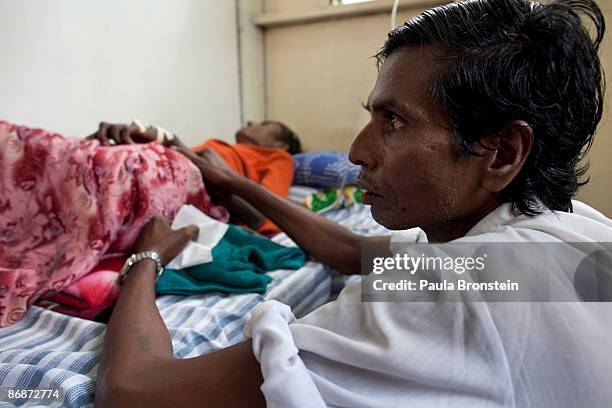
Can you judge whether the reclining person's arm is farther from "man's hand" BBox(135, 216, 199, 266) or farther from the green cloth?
"man's hand" BBox(135, 216, 199, 266)

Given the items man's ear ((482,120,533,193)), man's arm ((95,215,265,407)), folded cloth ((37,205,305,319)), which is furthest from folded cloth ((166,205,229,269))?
man's ear ((482,120,533,193))

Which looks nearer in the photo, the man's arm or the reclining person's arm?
the man's arm

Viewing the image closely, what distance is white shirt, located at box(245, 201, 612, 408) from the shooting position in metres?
0.47

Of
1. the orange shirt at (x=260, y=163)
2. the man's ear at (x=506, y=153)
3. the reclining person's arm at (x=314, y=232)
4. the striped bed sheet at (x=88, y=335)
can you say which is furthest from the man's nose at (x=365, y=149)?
the orange shirt at (x=260, y=163)

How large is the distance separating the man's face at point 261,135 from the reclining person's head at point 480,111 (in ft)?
6.32

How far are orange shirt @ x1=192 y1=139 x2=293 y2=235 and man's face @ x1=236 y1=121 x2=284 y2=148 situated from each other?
277mm

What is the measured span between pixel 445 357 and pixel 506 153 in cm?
30

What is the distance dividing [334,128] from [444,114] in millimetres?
2406

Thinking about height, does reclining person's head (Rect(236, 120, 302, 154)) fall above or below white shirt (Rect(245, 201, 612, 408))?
Result: above

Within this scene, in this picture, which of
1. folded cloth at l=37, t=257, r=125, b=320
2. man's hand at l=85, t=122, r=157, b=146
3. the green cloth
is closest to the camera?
folded cloth at l=37, t=257, r=125, b=320

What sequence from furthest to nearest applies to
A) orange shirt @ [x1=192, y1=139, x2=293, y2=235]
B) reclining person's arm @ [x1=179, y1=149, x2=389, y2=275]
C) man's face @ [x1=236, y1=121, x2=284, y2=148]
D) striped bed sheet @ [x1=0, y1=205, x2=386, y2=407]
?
man's face @ [x1=236, y1=121, x2=284, y2=148]
orange shirt @ [x1=192, y1=139, x2=293, y2=235]
reclining person's arm @ [x1=179, y1=149, x2=389, y2=275]
striped bed sheet @ [x1=0, y1=205, x2=386, y2=407]

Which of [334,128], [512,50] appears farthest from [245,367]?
[334,128]

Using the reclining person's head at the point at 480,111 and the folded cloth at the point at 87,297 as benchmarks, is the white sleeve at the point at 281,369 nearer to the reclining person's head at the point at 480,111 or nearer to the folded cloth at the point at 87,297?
the reclining person's head at the point at 480,111

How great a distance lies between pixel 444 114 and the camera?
0.60 m
